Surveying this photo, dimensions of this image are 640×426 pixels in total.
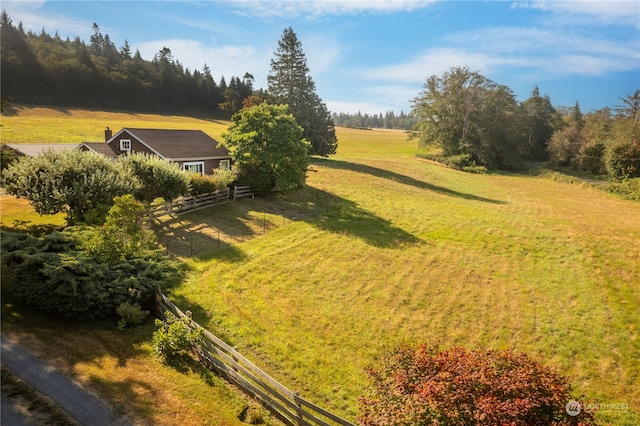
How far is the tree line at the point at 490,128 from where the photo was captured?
65938 millimetres

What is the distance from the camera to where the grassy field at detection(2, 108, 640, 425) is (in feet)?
47.5

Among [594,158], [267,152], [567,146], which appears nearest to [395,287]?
[267,152]

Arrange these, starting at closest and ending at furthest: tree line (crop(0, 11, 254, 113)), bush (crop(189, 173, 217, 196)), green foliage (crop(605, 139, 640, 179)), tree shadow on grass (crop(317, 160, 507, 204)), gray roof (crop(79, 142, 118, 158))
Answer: bush (crop(189, 173, 217, 196))
gray roof (crop(79, 142, 118, 158))
tree shadow on grass (crop(317, 160, 507, 204))
green foliage (crop(605, 139, 640, 179))
tree line (crop(0, 11, 254, 113))

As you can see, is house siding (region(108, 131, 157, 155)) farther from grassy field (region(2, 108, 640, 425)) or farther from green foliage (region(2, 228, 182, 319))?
green foliage (region(2, 228, 182, 319))

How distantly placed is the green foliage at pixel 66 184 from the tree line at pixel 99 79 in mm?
71930

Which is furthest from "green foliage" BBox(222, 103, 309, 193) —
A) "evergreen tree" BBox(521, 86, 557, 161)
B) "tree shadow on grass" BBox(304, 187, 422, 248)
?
"evergreen tree" BBox(521, 86, 557, 161)

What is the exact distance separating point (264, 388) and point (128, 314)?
628cm

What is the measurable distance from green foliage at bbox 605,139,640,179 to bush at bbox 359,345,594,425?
64241 mm

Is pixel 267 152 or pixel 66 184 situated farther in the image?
pixel 267 152

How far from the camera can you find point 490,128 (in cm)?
7244

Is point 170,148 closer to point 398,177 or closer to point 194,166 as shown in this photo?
point 194,166

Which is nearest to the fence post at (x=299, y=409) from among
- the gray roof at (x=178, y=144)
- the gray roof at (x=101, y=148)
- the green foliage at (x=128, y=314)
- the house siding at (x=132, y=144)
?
the green foliage at (x=128, y=314)

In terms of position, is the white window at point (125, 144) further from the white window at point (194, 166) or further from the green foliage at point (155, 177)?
the green foliage at point (155, 177)

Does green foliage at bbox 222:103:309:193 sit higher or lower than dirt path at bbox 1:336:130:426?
higher
